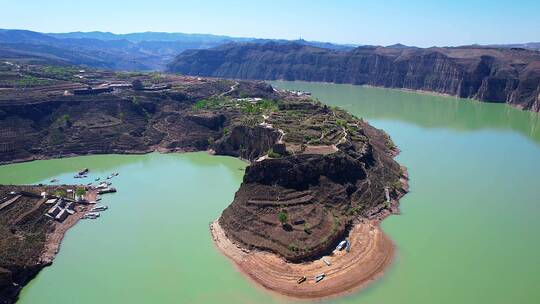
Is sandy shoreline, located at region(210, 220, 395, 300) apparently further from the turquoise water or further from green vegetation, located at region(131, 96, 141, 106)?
green vegetation, located at region(131, 96, 141, 106)

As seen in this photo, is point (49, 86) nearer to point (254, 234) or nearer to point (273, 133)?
point (273, 133)

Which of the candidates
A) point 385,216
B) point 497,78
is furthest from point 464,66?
point 385,216

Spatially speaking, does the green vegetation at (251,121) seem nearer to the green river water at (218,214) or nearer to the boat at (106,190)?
the green river water at (218,214)

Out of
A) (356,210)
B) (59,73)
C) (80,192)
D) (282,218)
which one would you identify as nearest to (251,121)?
(80,192)

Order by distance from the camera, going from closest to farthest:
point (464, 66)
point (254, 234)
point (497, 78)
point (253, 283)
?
point (253, 283) < point (254, 234) < point (497, 78) < point (464, 66)

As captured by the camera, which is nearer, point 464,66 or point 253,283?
point 253,283

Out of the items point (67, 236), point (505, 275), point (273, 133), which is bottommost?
point (67, 236)

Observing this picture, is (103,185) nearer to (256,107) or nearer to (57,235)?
(57,235)

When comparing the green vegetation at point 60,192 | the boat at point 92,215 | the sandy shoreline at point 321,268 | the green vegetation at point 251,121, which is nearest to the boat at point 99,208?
the boat at point 92,215
